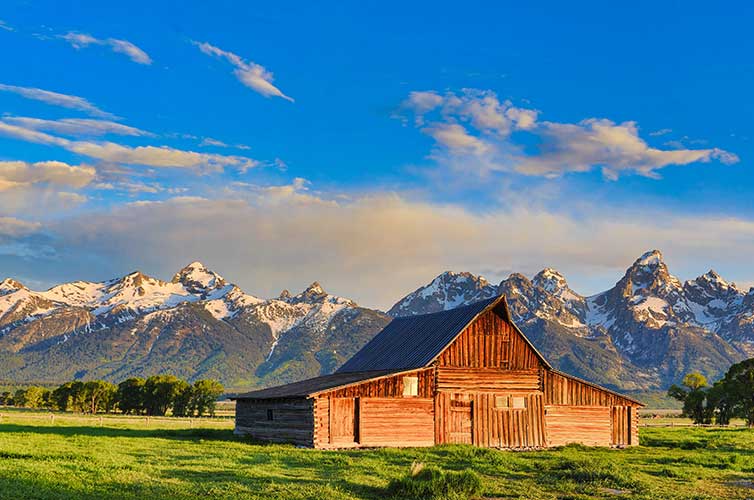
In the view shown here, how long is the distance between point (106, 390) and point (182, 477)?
335 feet

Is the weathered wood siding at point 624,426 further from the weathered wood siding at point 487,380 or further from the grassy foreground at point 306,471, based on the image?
the grassy foreground at point 306,471

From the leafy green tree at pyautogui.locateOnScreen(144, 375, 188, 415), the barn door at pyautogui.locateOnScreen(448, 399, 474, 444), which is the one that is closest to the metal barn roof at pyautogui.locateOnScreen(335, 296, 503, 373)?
the barn door at pyautogui.locateOnScreen(448, 399, 474, 444)

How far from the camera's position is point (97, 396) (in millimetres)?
122312

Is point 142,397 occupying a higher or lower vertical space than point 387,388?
lower

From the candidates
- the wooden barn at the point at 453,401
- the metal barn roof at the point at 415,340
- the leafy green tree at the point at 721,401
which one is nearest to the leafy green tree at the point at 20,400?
the metal barn roof at the point at 415,340

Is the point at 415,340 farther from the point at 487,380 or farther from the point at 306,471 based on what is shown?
the point at 306,471

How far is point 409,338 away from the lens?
186 feet

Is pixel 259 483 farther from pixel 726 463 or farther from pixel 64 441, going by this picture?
pixel 726 463

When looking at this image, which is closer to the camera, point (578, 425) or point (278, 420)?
point (278, 420)

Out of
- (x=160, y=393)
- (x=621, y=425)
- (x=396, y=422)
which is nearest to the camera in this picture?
(x=396, y=422)

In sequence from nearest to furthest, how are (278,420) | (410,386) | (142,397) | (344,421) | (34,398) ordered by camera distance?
(344,421) < (410,386) < (278,420) < (142,397) < (34,398)

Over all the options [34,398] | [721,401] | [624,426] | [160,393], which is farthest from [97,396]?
[721,401]

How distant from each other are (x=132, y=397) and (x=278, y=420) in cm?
7756

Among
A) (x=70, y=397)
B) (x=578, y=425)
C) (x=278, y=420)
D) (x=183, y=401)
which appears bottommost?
(x=183, y=401)
